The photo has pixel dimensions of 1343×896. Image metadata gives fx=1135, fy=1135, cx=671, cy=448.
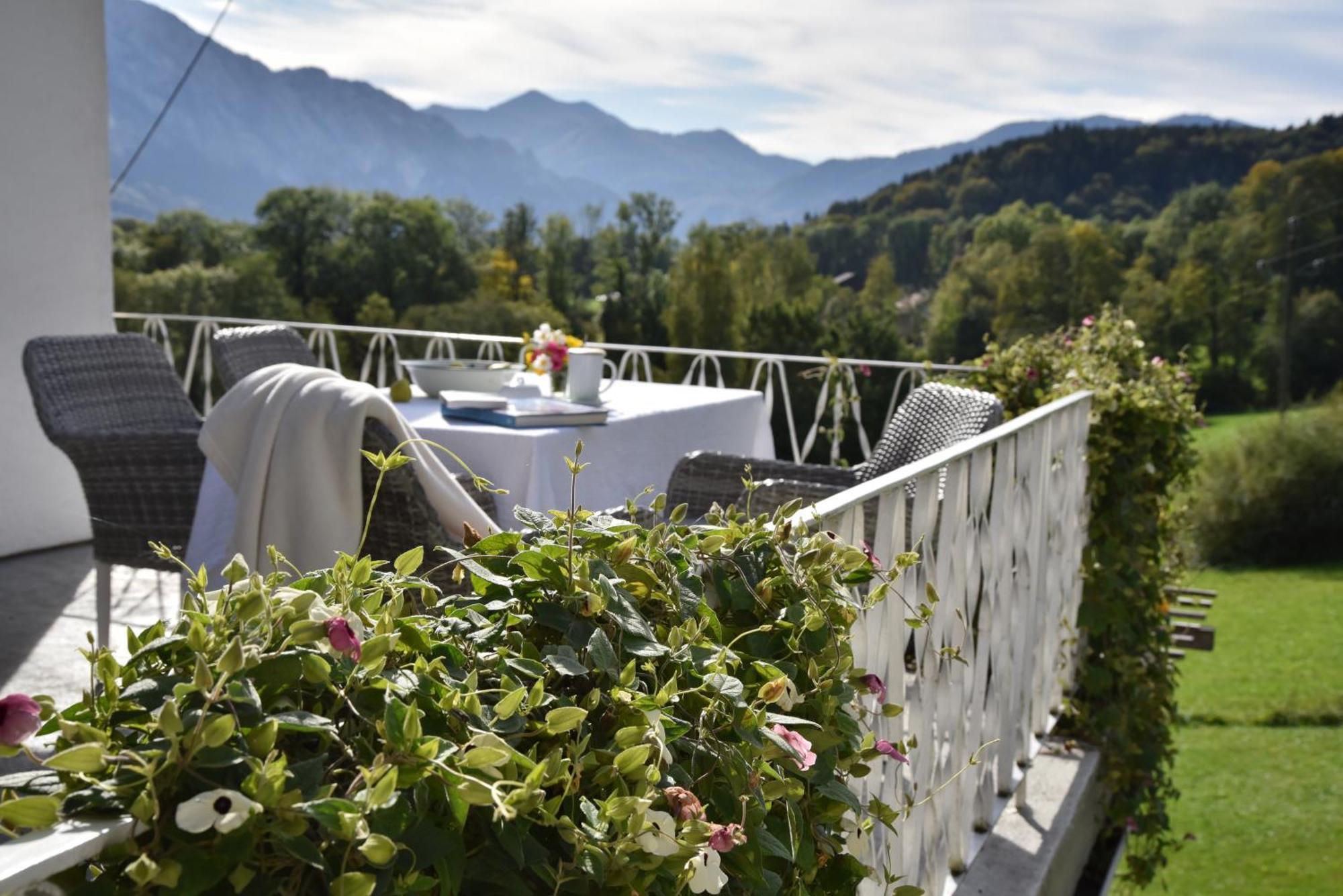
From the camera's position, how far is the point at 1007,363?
3.96 metres

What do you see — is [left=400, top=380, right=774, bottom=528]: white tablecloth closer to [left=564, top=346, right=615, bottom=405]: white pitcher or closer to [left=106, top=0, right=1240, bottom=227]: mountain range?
[left=564, top=346, right=615, bottom=405]: white pitcher

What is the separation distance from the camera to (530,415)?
301 centimetres

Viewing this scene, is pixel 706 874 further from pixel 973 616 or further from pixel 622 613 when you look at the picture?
pixel 973 616

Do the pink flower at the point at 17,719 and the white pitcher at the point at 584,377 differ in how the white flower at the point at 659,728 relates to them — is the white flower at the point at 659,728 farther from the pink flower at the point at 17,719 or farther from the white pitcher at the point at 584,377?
the white pitcher at the point at 584,377

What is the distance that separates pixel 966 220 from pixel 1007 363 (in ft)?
129

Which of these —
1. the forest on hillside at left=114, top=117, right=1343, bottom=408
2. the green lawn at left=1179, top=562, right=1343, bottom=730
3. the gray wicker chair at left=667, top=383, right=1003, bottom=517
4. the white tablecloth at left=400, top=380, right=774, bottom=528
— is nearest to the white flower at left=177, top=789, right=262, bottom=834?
the white tablecloth at left=400, top=380, right=774, bottom=528

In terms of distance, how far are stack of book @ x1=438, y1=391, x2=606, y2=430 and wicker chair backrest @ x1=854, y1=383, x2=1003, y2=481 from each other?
0.77 meters

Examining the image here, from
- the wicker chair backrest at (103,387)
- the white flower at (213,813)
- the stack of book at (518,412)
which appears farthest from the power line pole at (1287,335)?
the white flower at (213,813)

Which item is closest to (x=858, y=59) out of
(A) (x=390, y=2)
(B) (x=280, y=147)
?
(A) (x=390, y=2)

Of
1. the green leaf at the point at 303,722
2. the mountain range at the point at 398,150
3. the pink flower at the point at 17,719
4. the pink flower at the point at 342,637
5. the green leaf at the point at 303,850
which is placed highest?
the mountain range at the point at 398,150

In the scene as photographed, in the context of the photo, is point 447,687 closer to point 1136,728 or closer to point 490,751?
point 490,751

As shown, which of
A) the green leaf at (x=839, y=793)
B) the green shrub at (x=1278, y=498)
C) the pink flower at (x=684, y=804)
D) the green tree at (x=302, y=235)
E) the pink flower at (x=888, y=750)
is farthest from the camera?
the green tree at (x=302, y=235)

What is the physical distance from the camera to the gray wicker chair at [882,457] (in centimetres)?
288

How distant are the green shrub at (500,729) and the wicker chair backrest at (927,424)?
6.18 ft
